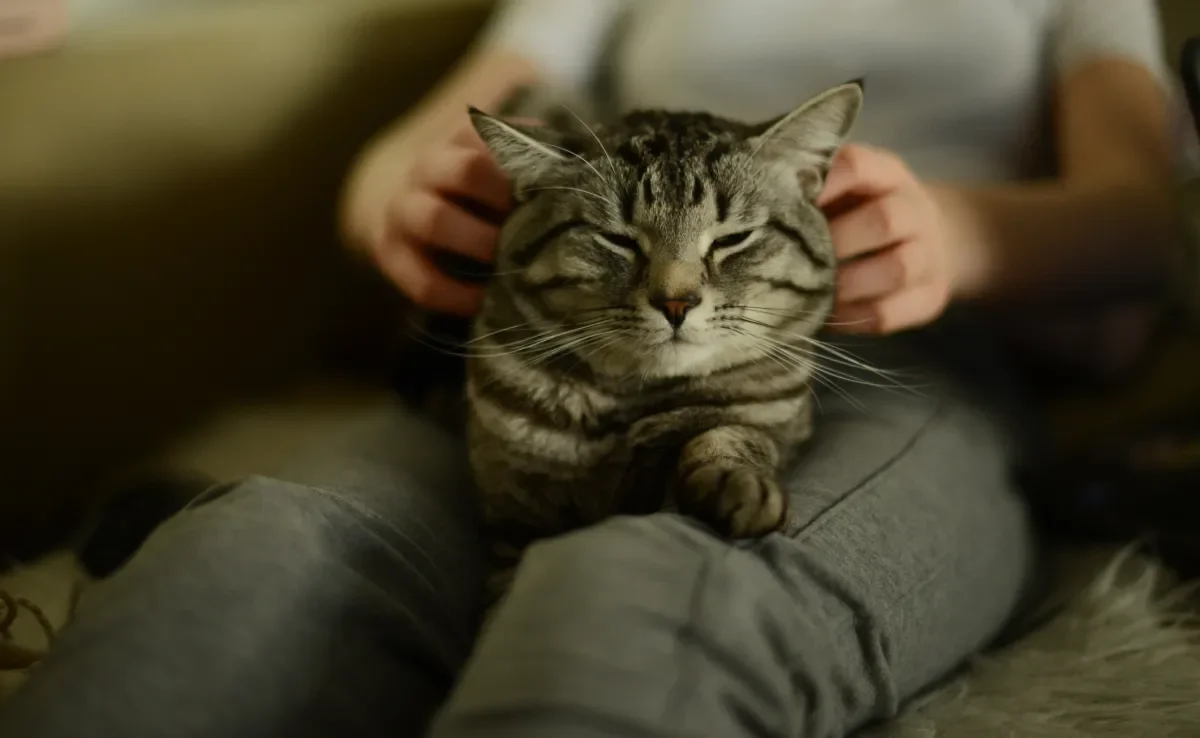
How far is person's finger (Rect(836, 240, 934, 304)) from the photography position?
2.40 feet

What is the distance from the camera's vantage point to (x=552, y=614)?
0.49 metres

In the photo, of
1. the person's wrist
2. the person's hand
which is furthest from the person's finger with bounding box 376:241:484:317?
the person's wrist

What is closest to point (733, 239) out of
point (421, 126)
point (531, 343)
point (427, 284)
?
point (531, 343)

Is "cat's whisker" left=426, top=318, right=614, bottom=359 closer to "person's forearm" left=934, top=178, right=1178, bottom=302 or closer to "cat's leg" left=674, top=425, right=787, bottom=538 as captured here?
"cat's leg" left=674, top=425, right=787, bottom=538

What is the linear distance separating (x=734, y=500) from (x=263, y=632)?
0.95 feet

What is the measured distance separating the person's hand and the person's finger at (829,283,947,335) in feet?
0.99

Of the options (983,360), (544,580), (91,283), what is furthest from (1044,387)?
Answer: (91,283)

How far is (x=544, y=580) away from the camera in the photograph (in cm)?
51

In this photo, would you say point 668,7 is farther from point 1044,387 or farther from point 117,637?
point 117,637

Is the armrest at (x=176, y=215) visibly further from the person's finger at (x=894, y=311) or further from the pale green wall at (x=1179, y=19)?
the pale green wall at (x=1179, y=19)

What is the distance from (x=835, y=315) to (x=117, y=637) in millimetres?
561

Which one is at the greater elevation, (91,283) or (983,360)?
(983,360)

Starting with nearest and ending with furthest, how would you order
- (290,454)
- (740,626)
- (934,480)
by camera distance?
(740,626)
(934,480)
(290,454)

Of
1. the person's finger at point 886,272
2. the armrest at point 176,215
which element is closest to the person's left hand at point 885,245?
the person's finger at point 886,272
